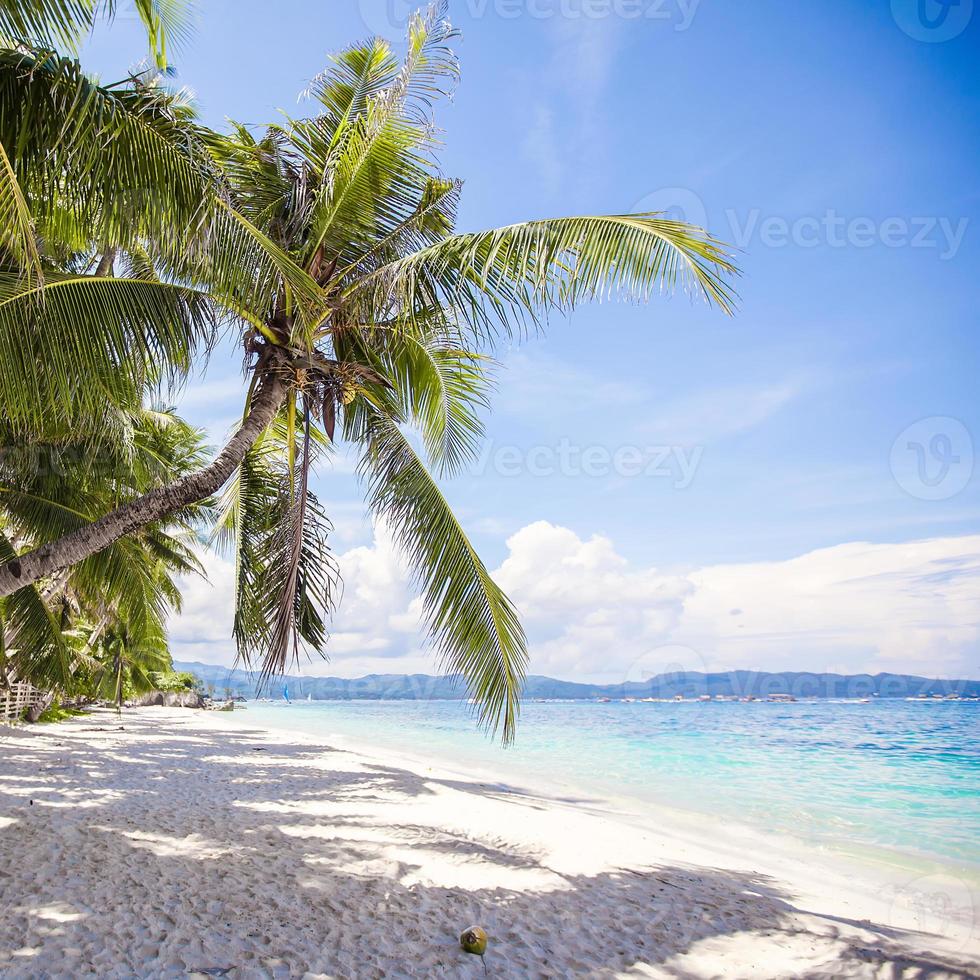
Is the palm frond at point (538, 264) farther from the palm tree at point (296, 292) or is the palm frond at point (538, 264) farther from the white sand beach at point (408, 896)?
the white sand beach at point (408, 896)

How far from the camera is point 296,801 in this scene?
7.01 meters

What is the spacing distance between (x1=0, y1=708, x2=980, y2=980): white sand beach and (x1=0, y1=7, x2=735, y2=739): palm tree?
4.27 ft

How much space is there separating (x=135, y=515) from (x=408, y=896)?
3.02 metres

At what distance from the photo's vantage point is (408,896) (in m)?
3.94

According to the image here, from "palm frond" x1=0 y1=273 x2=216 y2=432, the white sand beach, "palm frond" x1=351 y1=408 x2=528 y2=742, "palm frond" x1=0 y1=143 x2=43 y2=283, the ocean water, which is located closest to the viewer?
"palm frond" x1=0 y1=143 x2=43 y2=283

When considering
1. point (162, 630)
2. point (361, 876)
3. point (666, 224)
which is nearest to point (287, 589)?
point (361, 876)

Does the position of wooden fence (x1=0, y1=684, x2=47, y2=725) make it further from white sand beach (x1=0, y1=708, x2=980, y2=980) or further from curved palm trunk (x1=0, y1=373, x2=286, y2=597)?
curved palm trunk (x1=0, y1=373, x2=286, y2=597)

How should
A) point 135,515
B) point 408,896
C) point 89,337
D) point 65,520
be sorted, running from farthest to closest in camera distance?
point 65,520, point 135,515, point 89,337, point 408,896

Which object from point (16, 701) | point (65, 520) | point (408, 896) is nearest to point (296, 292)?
point (408, 896)

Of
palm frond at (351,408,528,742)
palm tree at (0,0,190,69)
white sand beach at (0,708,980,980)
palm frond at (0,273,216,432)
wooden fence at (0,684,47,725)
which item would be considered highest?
palm tree at (0,0,190,69)

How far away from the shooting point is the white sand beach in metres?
3.11

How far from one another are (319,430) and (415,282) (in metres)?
2.62

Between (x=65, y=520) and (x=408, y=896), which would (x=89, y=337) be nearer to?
(x=408, y=896)

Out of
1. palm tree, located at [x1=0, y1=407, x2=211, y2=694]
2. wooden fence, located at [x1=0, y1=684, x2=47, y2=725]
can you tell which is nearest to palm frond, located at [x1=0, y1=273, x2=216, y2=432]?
palm tree, located at [x1=0, y1=407, x2=211, y2=694]
